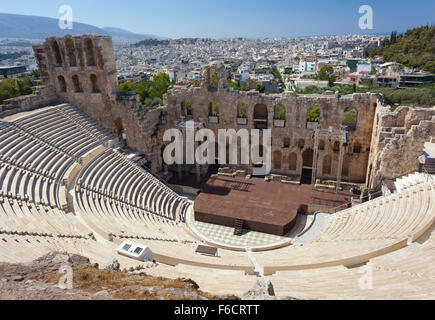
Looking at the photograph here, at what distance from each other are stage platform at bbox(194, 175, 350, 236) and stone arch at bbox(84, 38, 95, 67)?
14866 millimetres

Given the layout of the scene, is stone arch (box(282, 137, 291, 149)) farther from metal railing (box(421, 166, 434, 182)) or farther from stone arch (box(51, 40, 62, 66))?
stone arch (box(51, 40, 62, 66))

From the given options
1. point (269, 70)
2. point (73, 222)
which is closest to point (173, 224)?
point (73, 222)

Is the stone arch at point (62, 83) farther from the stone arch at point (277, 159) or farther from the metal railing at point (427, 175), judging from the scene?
the metal railing at point (427, 175)

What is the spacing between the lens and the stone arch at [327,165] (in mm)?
26656

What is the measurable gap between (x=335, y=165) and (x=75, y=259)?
74.6ft

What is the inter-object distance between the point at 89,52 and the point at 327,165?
23.8 meters

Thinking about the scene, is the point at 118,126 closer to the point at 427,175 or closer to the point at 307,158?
the point at 307,158

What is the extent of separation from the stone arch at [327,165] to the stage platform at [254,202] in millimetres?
A: 2769

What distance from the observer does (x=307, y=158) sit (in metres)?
28.8

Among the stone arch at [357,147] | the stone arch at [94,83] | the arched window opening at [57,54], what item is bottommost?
the stone arch at [357,147]

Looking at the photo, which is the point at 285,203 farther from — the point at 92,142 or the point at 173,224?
the point at 92,142

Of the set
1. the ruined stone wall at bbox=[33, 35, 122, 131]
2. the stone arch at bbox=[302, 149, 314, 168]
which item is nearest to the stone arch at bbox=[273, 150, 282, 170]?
the stone arch at bbox=[302, 149, 314, 168]

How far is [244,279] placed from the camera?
1222 cm

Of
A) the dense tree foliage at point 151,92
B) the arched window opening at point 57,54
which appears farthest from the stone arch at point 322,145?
the dense tree foliage at point 151,92
